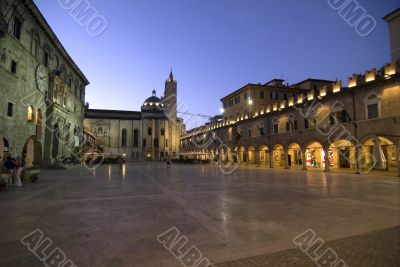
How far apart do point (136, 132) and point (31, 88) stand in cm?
6316

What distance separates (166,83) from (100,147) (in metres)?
33.2

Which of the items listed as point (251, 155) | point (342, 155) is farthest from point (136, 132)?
point (342, 155)

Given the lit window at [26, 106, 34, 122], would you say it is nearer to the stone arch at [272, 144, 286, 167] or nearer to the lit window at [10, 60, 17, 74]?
the lit window at [10, 60, 17, 74]

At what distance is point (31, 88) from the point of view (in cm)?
2198

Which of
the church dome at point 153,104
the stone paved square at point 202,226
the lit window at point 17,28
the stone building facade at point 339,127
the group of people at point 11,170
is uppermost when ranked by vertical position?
the church dome at point 153,104

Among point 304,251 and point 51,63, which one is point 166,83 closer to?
point 51,63

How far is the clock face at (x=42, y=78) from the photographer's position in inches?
926

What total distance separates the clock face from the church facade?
54.7 m

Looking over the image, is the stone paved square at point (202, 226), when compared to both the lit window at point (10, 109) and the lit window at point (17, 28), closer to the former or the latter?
the lit window at point (10, 109)

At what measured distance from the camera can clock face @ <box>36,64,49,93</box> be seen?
23.5m

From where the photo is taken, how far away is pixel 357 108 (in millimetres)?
22828

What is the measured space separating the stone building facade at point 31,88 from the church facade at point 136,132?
47.2m

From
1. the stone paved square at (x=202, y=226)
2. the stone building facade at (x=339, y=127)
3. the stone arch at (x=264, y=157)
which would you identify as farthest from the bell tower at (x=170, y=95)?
the stone paved square at (x=202, y=226)

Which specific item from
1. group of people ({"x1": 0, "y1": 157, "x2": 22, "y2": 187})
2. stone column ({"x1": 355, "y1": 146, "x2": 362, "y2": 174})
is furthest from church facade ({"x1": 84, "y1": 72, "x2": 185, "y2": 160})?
group of people ({"x1": 0, "y1": 157, "x2": 22, "y2": 187})
